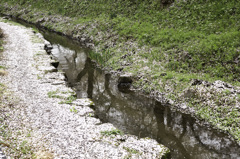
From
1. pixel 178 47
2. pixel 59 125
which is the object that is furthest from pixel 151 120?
pixel 178 47

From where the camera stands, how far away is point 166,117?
10.3m

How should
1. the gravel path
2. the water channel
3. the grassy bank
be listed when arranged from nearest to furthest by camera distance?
the gravel path
the water channel
the grassy bank

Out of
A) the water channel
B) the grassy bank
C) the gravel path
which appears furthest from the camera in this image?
the grassy bank

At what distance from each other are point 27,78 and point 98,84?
4.66m

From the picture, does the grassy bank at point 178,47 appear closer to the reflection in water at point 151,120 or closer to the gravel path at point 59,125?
the reflection in water at point 151,120

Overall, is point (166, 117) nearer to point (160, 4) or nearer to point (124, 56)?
point (124, 56)

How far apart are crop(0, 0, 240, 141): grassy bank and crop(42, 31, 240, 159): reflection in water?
0.77 m

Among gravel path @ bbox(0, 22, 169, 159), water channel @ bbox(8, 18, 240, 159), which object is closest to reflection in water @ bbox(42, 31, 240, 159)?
water channel @ bbox(8, 18, 240, 159)

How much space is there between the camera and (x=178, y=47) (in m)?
14.4

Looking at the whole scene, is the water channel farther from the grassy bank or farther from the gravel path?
the gravel path

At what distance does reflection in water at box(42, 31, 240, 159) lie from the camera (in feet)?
26.7

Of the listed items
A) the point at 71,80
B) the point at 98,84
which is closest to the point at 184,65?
the point at 98,84

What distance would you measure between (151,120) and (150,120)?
2.0 inches

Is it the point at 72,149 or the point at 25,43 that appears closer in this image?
the point at 72,149
